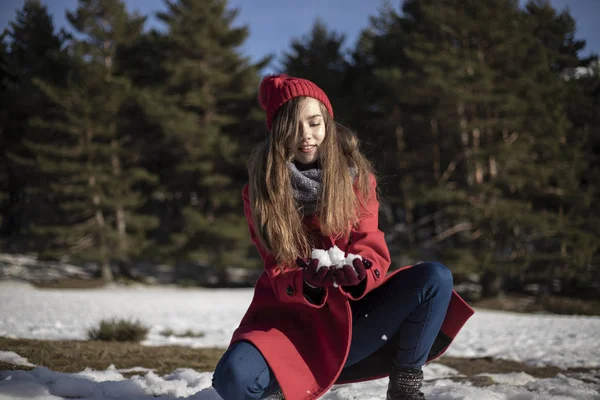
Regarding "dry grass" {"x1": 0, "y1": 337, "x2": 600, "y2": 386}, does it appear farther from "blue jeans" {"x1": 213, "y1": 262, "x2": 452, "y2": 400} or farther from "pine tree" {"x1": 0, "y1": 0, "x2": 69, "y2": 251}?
"pine tree" {"x1": 0, "y1": 0, "x2": 69, "y2": 251}

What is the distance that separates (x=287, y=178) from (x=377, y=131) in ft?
52.5

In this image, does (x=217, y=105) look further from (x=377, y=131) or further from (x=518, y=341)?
(x=518, y=341)

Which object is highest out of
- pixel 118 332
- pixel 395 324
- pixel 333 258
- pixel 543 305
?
pixel 333 258

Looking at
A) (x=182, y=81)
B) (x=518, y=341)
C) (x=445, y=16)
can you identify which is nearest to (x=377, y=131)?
(x=445, y=16)

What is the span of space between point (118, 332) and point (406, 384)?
343 centimetres

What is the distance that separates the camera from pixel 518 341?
5.63 metres

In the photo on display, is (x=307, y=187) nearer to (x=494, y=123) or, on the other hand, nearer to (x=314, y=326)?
(x=314, y=326)

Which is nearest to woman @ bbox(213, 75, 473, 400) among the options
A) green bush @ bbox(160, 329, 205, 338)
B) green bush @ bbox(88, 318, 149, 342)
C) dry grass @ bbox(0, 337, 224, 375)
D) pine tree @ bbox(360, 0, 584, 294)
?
dry grass @ bbox(0, 337, 224, 375)

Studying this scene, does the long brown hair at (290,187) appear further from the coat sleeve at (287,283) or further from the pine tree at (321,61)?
the pine tree at (321,61)

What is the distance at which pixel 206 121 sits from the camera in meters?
17.4

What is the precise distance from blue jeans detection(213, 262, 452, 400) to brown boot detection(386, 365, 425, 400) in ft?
0.10

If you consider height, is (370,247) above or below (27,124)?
below

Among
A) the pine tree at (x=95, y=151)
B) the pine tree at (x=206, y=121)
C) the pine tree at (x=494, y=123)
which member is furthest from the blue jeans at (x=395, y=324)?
the pine tree at (x=95, y=151)

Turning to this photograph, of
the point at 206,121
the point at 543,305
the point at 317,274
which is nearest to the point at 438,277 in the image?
the point at 317,274
